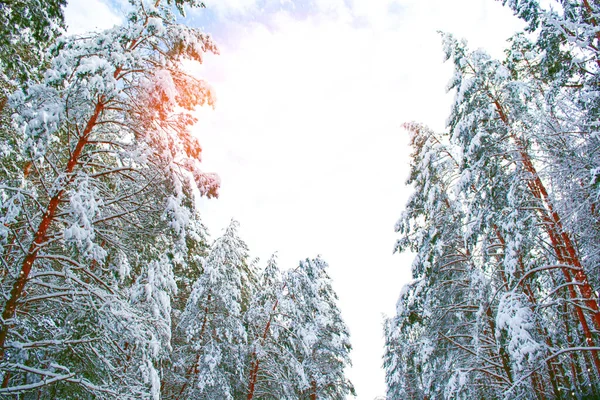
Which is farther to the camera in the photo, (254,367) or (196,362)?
(254,367)

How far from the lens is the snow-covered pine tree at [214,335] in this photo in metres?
11.5

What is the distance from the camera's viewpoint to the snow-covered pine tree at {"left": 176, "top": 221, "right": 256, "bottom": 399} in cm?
1153

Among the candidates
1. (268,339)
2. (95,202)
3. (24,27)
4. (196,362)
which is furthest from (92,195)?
(268,339)

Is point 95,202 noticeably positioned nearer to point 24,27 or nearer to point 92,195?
point 92,195

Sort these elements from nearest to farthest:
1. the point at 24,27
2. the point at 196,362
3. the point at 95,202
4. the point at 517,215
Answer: the point at 95,202
the point at 24,27
the point at 517,215
the point at 196,362

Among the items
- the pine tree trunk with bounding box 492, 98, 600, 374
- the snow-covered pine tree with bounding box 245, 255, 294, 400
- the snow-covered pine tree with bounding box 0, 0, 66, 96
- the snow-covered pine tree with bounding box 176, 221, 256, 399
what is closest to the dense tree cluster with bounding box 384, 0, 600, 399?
the pine tree trunk with bounding box 492, 98, 600, 374

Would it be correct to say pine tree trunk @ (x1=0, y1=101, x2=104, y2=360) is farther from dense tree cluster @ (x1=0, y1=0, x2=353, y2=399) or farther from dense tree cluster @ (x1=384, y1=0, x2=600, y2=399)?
dense tree cluster @ (x1=384, y1=0, x2=600, y2=399)

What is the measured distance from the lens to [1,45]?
6223 millimetres

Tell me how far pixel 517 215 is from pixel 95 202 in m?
8.42

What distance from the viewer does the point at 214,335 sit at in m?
12.2

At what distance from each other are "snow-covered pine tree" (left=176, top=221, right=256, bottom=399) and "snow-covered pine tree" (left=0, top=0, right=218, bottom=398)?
18.3ft

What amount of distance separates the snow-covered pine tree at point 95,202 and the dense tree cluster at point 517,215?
687 centimetres

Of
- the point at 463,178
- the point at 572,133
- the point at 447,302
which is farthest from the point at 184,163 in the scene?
the point at 447,302

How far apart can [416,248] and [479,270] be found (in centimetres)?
268
